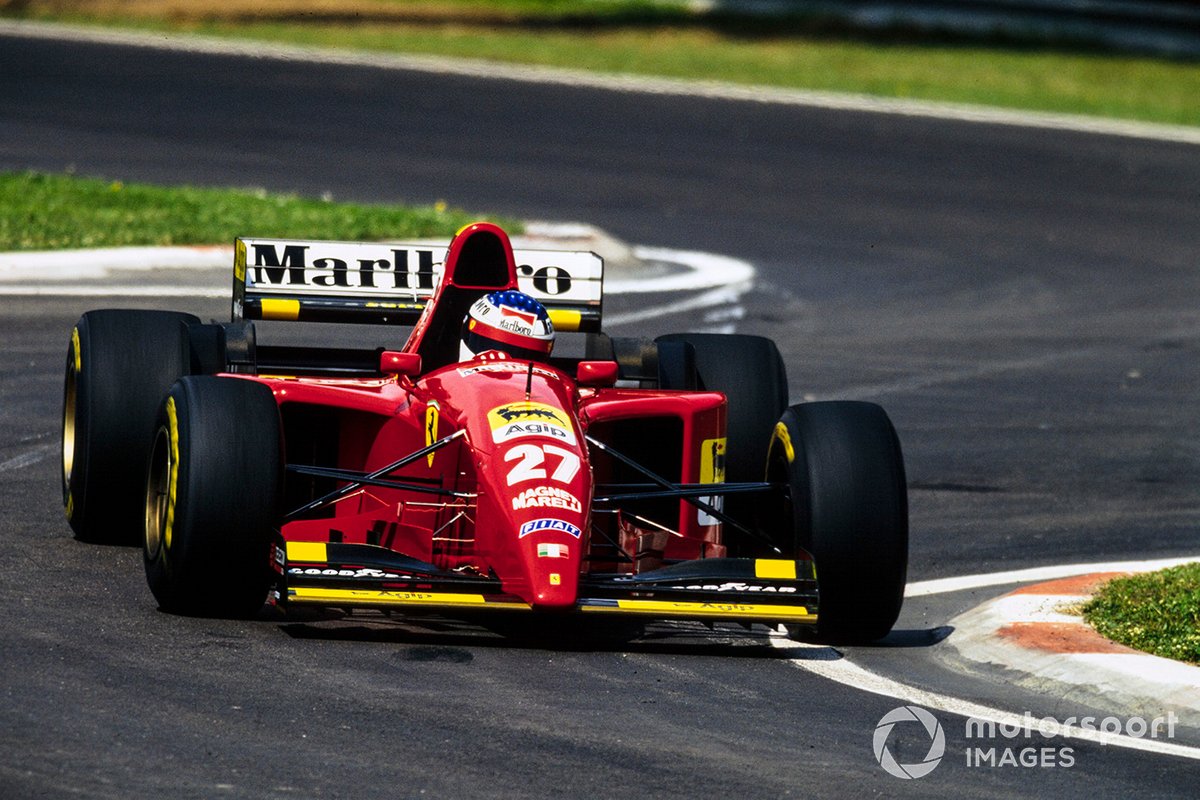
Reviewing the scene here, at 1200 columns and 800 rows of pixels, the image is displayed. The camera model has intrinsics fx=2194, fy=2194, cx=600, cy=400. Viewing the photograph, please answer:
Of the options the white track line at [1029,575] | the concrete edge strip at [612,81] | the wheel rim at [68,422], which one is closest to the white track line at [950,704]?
the white track line at [1029,575]

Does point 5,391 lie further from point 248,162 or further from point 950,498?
point 248,162

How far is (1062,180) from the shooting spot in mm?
23812

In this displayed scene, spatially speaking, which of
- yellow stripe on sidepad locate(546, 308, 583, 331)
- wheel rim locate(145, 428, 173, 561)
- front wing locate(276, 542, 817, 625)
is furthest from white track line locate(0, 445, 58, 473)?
front wing locate(276, 542, 817, 625)

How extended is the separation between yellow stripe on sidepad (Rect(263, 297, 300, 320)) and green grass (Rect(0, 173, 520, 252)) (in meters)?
5.97

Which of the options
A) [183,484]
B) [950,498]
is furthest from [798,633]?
[950,498]

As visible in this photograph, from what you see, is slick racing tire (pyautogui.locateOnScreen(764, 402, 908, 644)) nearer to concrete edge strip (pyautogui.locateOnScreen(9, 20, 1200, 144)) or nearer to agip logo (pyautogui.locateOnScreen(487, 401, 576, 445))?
agip logo (pyautogui.locateOnScreen(487, 401, 576, 445))

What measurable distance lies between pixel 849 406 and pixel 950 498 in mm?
3133

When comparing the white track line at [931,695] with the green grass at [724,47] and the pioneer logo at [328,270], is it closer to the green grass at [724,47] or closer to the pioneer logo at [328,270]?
the pioneer logo at [328,270]

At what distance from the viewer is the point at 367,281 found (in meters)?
10.7

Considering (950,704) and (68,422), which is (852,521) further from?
(68,422)

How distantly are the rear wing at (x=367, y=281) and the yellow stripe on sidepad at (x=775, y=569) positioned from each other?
261cm

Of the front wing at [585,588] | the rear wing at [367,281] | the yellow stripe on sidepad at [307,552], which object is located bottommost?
the front wing at [585,588]

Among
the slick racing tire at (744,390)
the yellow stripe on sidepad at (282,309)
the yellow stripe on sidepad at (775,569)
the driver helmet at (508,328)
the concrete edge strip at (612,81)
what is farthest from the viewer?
the concrete edge strip at (612,81)

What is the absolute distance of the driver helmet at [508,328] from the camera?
29.3 feet
